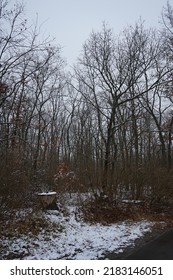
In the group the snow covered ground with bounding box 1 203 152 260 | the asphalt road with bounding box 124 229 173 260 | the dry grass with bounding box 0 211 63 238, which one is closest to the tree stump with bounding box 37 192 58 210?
the snow covered ground with bounding box 1 203 152 260

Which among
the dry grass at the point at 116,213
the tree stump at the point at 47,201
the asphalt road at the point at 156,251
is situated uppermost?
the tree stump at the point at 47,201

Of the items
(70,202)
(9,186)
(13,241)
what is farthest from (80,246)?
(70,202)

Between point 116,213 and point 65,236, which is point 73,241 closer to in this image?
point 65,236

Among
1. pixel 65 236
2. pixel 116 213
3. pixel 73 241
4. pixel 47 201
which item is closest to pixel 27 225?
pixel 65 236

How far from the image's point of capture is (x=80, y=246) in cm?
917

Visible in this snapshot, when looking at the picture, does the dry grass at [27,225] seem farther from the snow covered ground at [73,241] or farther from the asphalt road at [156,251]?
the asphalt road at [156,251]

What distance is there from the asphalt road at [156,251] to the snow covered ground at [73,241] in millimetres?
652

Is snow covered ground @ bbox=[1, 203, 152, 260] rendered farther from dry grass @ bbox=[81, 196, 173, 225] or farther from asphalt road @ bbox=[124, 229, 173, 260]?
dry grass @ bbox=[81, 196, 173, 225]

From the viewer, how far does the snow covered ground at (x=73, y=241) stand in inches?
327

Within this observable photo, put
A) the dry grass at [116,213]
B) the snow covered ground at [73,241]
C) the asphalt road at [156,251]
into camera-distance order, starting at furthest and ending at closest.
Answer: the dry grass at [116,213]
the snow covered ground at [73,241]
the asphalt road at [156,251]

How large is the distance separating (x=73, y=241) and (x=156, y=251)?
265cm

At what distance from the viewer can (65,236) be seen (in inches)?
403

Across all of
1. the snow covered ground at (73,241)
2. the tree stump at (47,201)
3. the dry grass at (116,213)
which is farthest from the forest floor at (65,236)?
the dry grass at (116,213)
